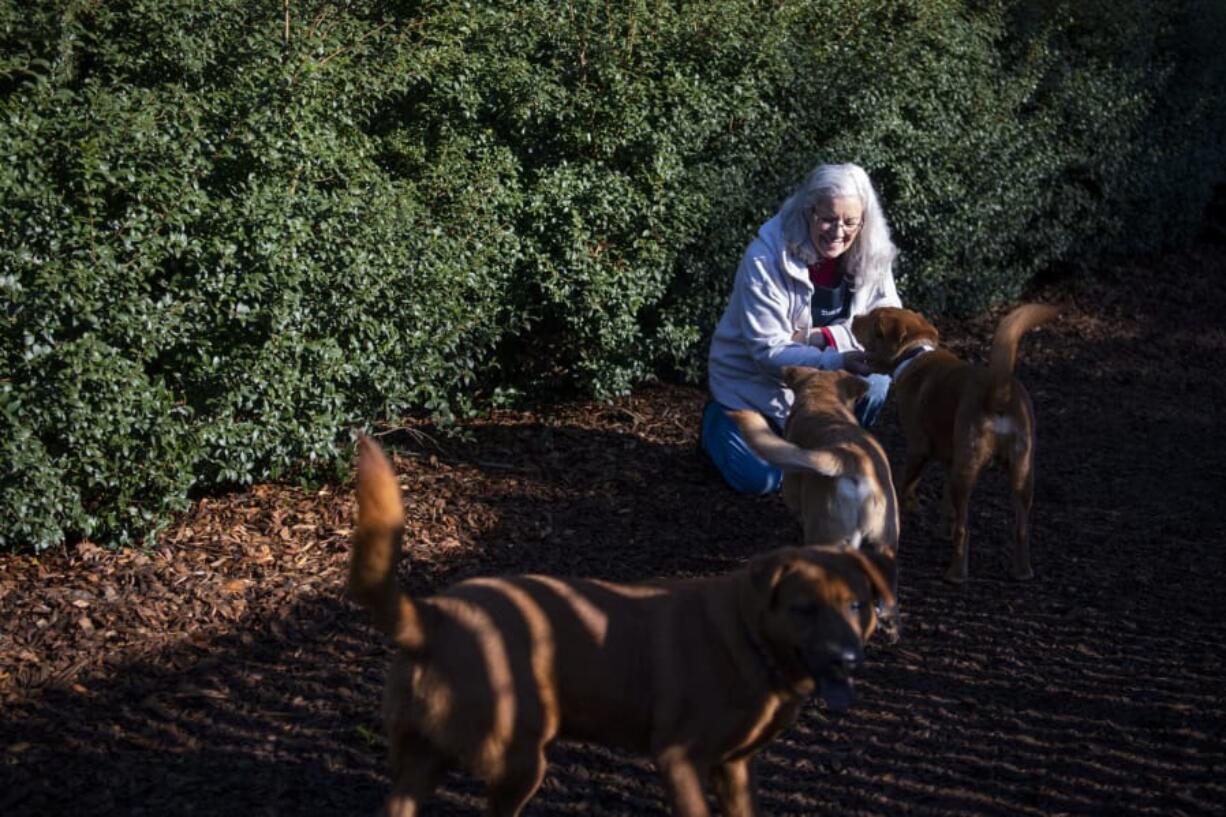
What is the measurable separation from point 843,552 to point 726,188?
17.6 feet

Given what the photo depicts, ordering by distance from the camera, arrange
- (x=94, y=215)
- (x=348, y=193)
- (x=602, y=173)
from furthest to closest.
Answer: (x=602, y=173), (x=348, y=193), (x=94, y=215)

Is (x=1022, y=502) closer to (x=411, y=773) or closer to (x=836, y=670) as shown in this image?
(x=836, y=670)

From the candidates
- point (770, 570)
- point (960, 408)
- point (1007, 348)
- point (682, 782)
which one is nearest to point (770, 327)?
point (960, 408)

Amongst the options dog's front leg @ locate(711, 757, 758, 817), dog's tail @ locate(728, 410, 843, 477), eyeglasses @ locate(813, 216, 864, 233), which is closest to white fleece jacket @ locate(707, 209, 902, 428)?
eyeglasses @ locate(813, 216, 864, 233)

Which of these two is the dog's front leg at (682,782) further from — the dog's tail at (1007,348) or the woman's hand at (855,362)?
the woman's hand at (855,362)

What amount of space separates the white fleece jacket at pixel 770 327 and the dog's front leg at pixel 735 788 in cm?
319

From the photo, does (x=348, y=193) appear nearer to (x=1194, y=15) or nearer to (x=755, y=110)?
(x=755, y=110)

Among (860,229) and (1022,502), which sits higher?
(860,229)

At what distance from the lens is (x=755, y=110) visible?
361 inches

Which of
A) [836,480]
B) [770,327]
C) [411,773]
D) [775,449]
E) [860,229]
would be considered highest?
[860,229]

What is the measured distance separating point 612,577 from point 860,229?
231cm

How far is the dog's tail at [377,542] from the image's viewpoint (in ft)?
11.4

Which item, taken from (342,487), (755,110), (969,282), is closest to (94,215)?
(342,487)

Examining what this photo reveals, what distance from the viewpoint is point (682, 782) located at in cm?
362
